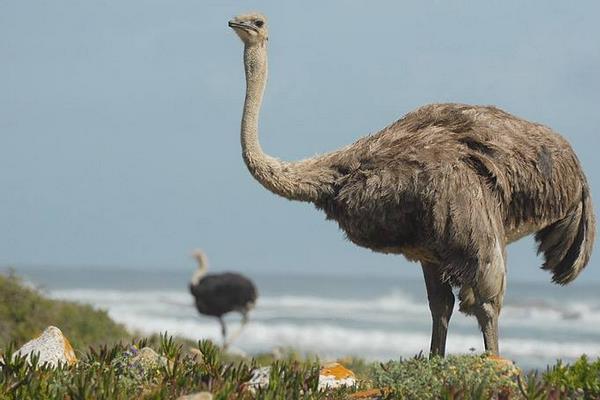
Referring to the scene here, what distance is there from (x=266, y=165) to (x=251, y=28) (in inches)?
38.7

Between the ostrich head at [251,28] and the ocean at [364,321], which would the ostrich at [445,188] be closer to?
the ostrich head at [251,28]

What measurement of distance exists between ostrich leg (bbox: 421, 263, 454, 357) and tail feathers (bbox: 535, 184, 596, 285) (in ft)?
3.49

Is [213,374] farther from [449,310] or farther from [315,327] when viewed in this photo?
[315,327]

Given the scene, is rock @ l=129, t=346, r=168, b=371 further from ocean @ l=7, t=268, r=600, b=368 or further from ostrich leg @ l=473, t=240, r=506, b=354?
ocean @ l=7, t=268, r=600, b=368

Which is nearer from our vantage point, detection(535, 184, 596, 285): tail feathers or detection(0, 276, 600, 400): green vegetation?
detection(0, 276, 600, 400): green vegetation

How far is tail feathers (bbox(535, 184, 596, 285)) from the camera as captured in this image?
8.16 meters

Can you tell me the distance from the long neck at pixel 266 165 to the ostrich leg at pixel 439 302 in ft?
3.17

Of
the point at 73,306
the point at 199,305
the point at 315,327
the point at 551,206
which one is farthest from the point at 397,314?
the point at 551,206

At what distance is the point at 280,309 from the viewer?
131ft

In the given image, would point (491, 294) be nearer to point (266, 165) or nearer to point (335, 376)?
point (335, 376)

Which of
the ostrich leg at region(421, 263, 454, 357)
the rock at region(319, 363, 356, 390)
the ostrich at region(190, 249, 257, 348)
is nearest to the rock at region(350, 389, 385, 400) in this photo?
the rock at region(319, 363, 356, 390)

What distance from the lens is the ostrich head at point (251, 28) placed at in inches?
308

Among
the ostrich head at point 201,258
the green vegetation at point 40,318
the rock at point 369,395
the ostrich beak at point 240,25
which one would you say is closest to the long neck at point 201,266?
the ostrich head at point 201,258

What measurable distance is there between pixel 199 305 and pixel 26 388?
14359 mm
